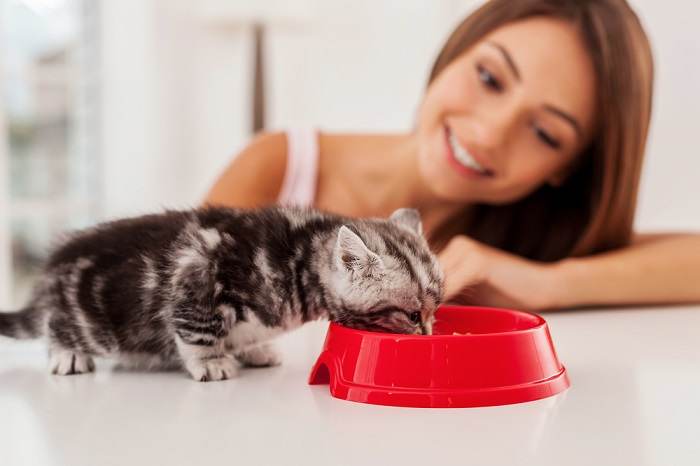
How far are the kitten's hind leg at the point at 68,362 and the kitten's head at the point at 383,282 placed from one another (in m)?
0.44

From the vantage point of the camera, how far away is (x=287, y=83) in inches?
193

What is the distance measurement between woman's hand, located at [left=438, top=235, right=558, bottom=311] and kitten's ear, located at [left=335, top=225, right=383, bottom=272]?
79 centimetres

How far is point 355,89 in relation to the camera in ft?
16.3

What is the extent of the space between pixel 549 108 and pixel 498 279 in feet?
1.76

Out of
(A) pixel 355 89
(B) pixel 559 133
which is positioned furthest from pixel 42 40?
(B) pixel 559 133

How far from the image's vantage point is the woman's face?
2.37m

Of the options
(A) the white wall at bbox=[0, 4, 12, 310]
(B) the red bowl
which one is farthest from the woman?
(A) the white wall at bbox=[0, 4, 12, 310]

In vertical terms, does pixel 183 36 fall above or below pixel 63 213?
above

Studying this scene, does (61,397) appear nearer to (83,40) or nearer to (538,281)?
(538,281)

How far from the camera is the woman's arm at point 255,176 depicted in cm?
262

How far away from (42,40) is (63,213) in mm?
920

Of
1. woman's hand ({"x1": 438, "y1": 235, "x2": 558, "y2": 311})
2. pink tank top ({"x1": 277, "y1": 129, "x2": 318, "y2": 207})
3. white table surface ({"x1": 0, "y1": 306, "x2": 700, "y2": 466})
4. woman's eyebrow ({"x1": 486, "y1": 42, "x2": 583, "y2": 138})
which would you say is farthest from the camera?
pink tank top ({"x1": 277, "y1": 129, "x2": 318, "y2": 207})

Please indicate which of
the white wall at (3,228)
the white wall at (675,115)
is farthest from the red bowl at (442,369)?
the white wall at (3,228)

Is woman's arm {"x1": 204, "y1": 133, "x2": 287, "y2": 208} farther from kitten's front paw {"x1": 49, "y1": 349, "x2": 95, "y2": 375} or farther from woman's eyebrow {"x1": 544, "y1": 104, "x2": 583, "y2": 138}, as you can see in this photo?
kitten's front paw {"x1": 49, "y1": 349, "x2": 95, "y2": 375}
